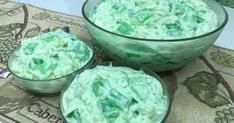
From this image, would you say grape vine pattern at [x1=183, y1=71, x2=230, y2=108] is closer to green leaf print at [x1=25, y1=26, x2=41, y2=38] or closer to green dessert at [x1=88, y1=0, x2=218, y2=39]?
green dessert at [x1=88, y1=0, x2=218, y2=39]

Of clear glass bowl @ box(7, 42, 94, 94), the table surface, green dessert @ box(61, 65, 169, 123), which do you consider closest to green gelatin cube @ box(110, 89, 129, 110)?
green dessert @ box(61, 65, 169, 123)

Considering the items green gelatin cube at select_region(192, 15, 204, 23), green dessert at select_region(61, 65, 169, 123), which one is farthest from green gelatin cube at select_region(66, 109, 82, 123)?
green gelatin cube at select_region(192, 15, 204, 23)

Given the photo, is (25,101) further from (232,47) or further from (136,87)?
(232,47)

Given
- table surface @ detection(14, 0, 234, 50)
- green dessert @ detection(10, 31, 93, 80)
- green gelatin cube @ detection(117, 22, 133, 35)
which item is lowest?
table surface @ detection(14, 0, 234, 50)

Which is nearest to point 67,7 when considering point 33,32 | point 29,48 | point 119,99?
point 33,32

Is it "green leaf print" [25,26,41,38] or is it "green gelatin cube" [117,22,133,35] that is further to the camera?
"green leaf print" [25,26,41,38]

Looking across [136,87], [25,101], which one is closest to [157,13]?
[136,87]

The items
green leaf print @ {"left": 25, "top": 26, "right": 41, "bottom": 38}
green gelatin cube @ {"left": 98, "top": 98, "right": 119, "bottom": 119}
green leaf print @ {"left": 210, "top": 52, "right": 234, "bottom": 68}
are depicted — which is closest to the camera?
green gelatin cube @ {"left": 98, "top": 98, "right": 119, "bottom": 119}

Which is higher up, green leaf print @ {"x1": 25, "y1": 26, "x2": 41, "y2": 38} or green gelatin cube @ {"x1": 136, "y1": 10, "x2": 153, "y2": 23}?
green gelatin cube @ {"x1": 136, "y1": 10, "x2": 153, "y2": 23}

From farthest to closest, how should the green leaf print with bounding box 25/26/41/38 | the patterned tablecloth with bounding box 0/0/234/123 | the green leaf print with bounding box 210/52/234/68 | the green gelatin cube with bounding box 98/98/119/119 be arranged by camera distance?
1. the green leaf print with bounding box 25/26/41/38
2. the green leaf print with bounding box 210/52/234/68
3. the patterned tablecloth with bounding box 0/0/234/123
4. the green gelatin cube with bounding box 98/98/119/119
